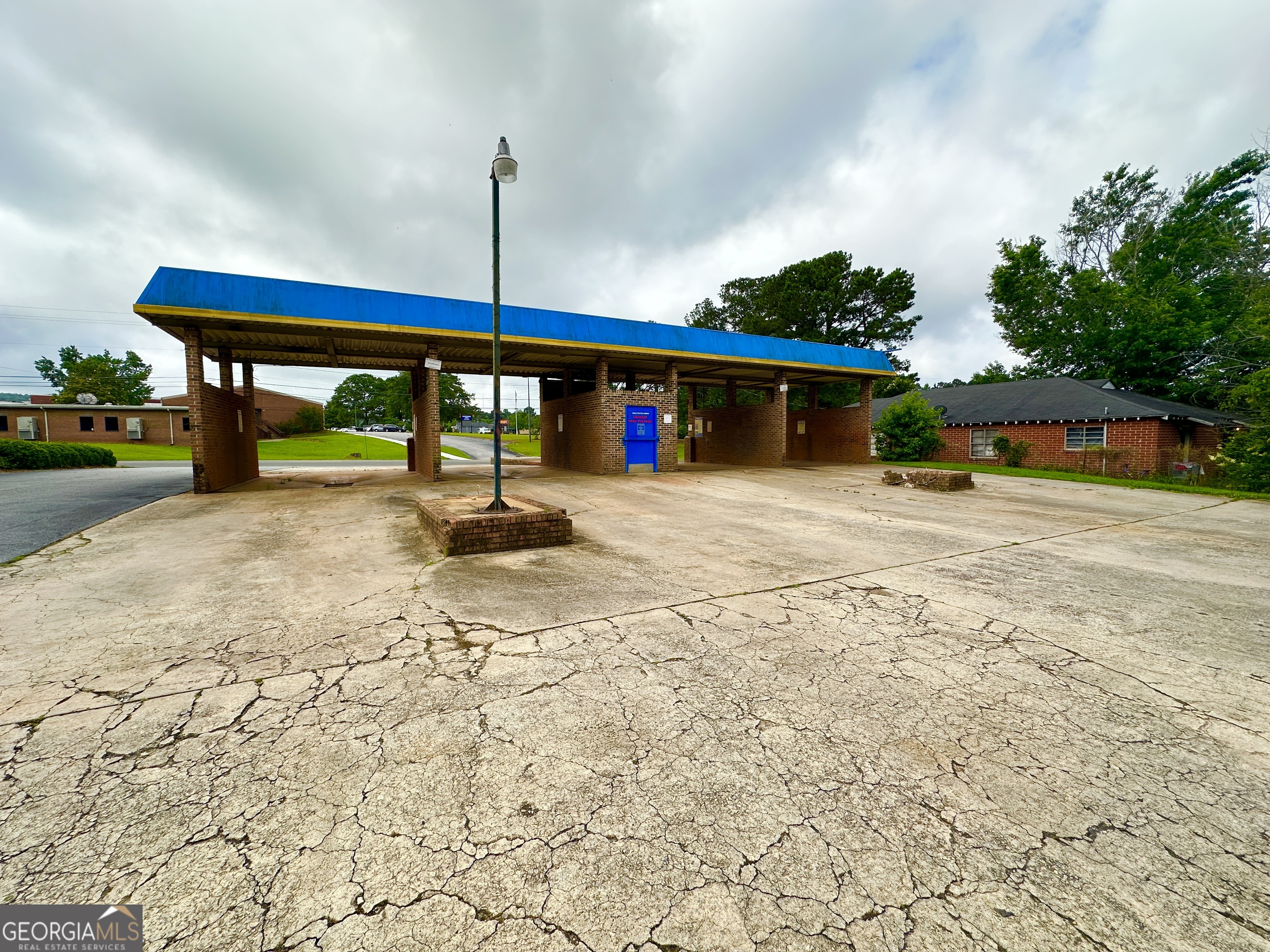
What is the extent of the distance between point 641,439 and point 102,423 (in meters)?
44.2

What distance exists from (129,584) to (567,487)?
28.0 ft

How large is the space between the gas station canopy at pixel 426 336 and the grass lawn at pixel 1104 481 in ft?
16.8

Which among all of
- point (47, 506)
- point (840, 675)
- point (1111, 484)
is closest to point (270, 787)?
point (840, 675)

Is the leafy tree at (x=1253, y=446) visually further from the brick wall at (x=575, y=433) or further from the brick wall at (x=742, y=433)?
the brick wall at (x=575, y=433)

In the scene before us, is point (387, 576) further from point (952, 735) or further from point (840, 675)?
point (952, 735)

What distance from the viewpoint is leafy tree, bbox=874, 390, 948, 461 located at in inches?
926

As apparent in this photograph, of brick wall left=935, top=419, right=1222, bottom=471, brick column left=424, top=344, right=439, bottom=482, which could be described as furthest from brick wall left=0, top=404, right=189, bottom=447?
brick wall left=935, top=419, right=1222, bottom=471

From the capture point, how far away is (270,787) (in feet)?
6.78

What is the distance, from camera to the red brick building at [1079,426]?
68.4 feet

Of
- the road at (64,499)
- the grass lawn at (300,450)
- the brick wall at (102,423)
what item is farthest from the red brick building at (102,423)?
the road at (64,499)

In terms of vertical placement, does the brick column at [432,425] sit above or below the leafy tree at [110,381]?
below

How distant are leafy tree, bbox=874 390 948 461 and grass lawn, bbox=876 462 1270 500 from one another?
5.17 ft

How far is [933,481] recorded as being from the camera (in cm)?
1241

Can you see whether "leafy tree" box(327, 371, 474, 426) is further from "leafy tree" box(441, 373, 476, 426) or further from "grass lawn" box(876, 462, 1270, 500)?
"grass lawn" box(876, 462, 1270, 500)
